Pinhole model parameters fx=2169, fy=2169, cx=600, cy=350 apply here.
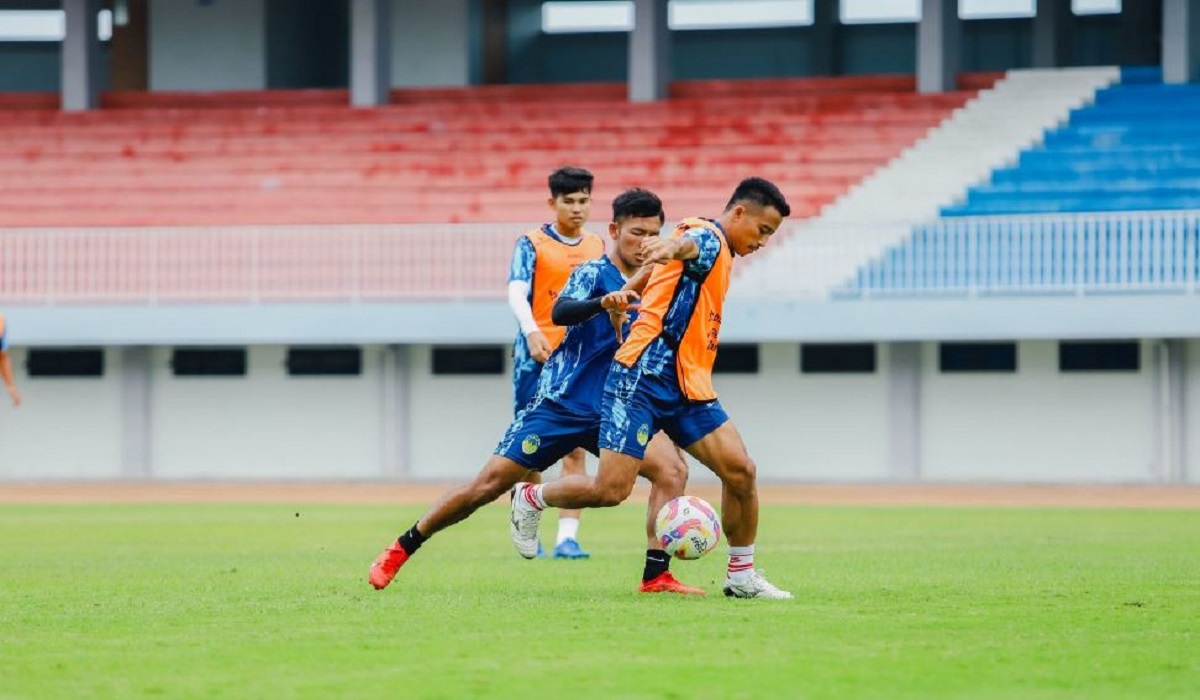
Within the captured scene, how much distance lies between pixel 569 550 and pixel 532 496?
347 centimetres

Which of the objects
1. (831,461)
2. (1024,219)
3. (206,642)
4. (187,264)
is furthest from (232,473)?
(206,642)

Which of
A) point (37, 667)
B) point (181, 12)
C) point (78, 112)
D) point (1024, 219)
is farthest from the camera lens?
point (181, 12)

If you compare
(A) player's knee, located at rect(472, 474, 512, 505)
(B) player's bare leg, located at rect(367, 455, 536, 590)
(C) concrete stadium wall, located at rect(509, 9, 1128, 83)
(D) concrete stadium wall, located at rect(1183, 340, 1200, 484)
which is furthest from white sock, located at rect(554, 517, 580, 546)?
(C) concrete stadium wall, located at rect(509, 9, 1128, 83)

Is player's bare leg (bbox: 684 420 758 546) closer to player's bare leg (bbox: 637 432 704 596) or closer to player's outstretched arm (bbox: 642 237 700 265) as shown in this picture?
player's bare leg (bbox: 637 432 704 596)

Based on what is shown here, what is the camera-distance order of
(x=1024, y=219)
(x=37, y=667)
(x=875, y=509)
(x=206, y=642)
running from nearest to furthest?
1. (x=37, y=667)
2. (x=206, y=642)
3. (x=875, y=509)
4. (x=1024, y=219)

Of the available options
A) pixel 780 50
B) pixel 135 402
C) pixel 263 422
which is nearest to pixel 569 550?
pixel 263 422

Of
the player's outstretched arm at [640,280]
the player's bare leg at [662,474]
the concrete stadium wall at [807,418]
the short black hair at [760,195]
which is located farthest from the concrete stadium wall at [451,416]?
the short black hair at [760,195]

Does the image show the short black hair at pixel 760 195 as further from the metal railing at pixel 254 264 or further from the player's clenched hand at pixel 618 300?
the metal railing at pixel 254 264

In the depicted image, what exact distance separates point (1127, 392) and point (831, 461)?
4.11 m

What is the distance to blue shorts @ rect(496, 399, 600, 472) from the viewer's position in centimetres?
1054

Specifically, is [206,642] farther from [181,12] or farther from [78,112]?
[181,12]

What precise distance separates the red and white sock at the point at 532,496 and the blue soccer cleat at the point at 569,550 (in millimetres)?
3331

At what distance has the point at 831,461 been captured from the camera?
3011 centimetres

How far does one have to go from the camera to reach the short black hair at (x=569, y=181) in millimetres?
12531
